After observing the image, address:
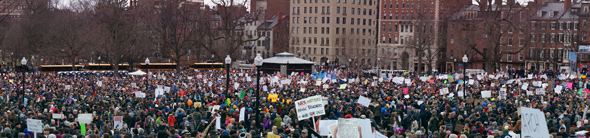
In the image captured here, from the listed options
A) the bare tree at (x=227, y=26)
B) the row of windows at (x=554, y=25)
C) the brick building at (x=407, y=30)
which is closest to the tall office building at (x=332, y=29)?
the brick building at (x=407, y=30)

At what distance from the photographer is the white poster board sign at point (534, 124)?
40.1 feet

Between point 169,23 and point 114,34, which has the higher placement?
point 169,23

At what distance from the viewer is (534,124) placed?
1234 centimetres

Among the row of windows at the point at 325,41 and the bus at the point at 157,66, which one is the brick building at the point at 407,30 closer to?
the row of windows at the point at 325,41

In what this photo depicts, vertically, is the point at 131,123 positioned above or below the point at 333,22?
below

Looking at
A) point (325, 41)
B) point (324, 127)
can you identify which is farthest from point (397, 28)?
point (324, 127)

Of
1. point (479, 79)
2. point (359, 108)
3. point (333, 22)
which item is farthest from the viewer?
point (333, 22)

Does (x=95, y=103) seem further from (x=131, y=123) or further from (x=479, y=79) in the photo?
(x=479, y=79)

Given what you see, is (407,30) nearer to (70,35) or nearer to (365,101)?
(70,35)

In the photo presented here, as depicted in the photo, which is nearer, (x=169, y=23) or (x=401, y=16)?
(x=169, y=23)

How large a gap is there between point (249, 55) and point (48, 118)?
99758mm

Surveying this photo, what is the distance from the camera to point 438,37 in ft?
309

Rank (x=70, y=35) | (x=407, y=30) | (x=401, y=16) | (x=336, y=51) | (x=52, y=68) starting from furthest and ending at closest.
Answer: (x=336, y=51), (x=401, y=16), (x=407, y=30), (x=70, y=35), (x=52, y=68)

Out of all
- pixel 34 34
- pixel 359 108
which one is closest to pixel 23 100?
pixel 359 108
